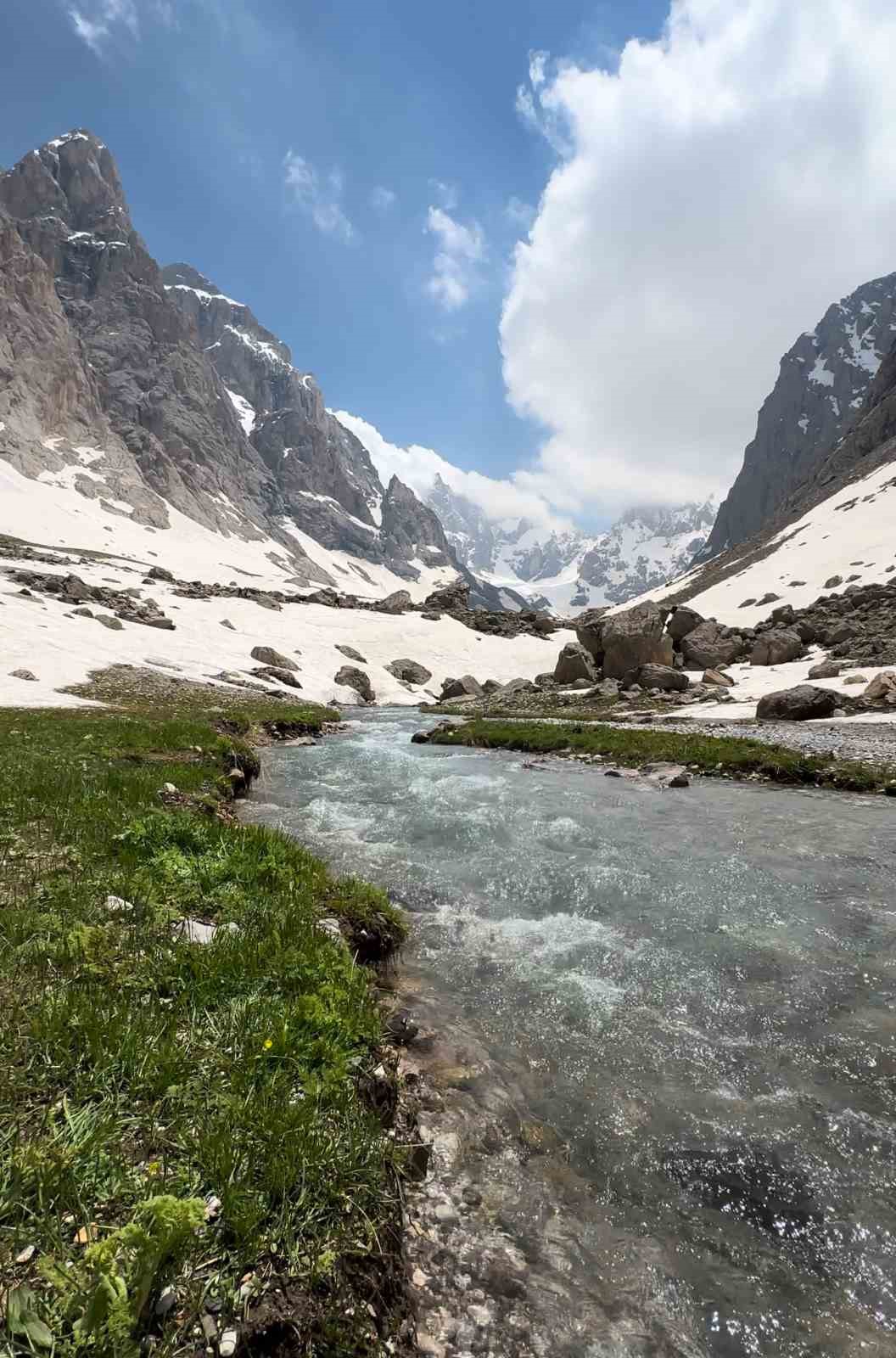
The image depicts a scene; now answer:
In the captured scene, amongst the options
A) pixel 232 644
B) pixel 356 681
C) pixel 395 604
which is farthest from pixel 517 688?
pixel 395 604

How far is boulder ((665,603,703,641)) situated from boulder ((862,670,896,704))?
91.6ft

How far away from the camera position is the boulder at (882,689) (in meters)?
27.8

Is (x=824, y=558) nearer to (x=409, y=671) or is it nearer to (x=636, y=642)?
(x=636, y=642)

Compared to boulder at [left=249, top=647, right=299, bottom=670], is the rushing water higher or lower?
lower

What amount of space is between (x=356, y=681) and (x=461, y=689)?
10208mm

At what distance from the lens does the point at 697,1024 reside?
6758 mm

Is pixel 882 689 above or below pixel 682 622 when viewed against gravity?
below

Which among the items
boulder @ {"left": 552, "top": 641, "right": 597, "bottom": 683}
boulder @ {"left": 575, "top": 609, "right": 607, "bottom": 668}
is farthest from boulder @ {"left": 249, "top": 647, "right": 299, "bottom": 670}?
boulder @ {"left": 575, "top": 609, "right": 607, "bottom": 668}

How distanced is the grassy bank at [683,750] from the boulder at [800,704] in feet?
20.3

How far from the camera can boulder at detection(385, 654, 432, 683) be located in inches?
2514

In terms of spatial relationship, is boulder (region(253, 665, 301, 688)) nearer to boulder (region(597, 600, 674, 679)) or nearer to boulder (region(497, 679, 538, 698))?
boulder (region(497, 679, 538, 698))

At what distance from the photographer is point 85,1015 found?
14.7ft

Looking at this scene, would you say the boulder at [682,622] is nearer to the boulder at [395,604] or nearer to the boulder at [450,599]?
the boulder at [395,604]

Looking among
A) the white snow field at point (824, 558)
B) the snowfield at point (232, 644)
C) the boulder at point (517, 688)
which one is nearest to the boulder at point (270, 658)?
the snowfield at point (232, 644)
